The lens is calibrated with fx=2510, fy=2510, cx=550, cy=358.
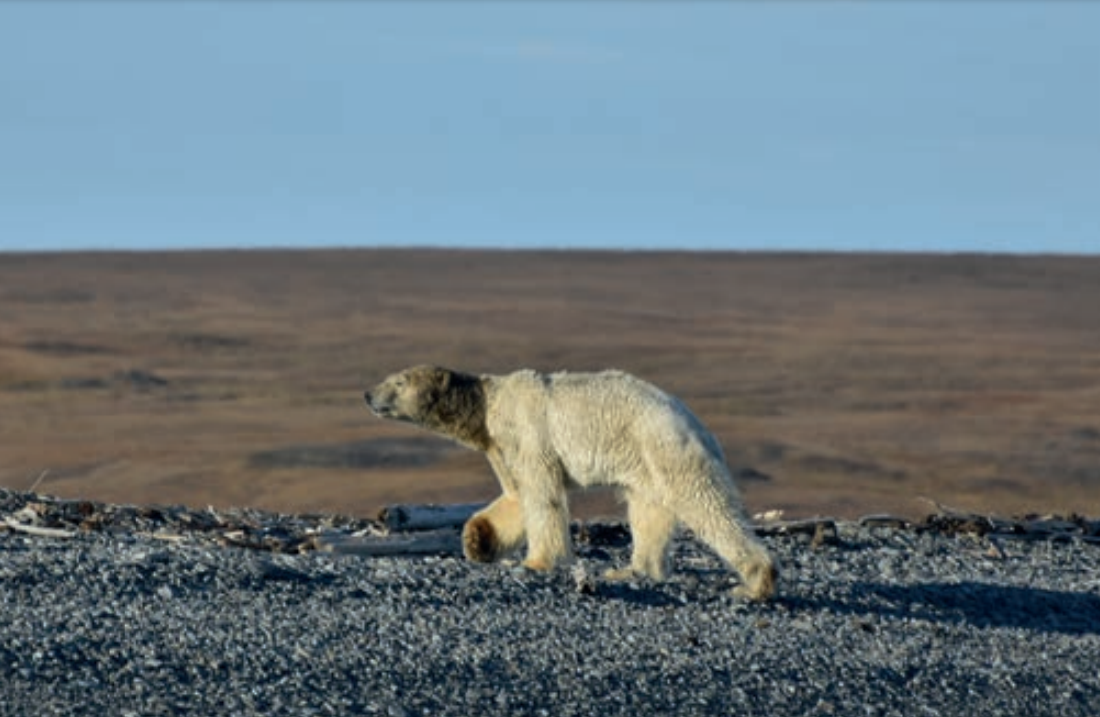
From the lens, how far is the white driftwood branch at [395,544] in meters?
13.6

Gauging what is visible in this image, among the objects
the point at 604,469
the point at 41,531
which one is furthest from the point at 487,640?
the point at 41,531

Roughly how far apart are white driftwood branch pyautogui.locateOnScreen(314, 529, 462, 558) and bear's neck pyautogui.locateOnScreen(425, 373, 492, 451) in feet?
1.77

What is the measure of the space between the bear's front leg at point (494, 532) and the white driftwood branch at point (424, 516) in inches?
33.5

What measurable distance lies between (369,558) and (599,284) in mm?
60439

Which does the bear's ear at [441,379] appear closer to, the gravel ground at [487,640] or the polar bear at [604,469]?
the polar bear at [604,469]

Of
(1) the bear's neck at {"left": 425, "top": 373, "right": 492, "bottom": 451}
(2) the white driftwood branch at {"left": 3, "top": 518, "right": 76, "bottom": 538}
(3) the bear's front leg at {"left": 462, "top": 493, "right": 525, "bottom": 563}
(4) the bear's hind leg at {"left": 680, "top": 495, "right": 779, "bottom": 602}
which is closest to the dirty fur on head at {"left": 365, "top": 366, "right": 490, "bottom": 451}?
(1) the bear's neck at {"left": 425, "top": 373, "right": 492, "bottom": 451}

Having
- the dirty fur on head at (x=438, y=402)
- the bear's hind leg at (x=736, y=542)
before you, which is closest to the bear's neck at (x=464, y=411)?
the dirty fur on head at (x=438, y=402)

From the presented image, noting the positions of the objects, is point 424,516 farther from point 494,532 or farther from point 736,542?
point 736,542

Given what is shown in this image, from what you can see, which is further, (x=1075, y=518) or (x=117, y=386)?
(x=117, y=386)

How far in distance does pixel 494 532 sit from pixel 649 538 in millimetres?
924

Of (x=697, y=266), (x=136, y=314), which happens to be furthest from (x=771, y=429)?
(x=697, y=266)

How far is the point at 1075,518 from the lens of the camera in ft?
57.3

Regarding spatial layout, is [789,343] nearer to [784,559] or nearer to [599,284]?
[599,284]

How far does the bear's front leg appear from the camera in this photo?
1341 centimetres
